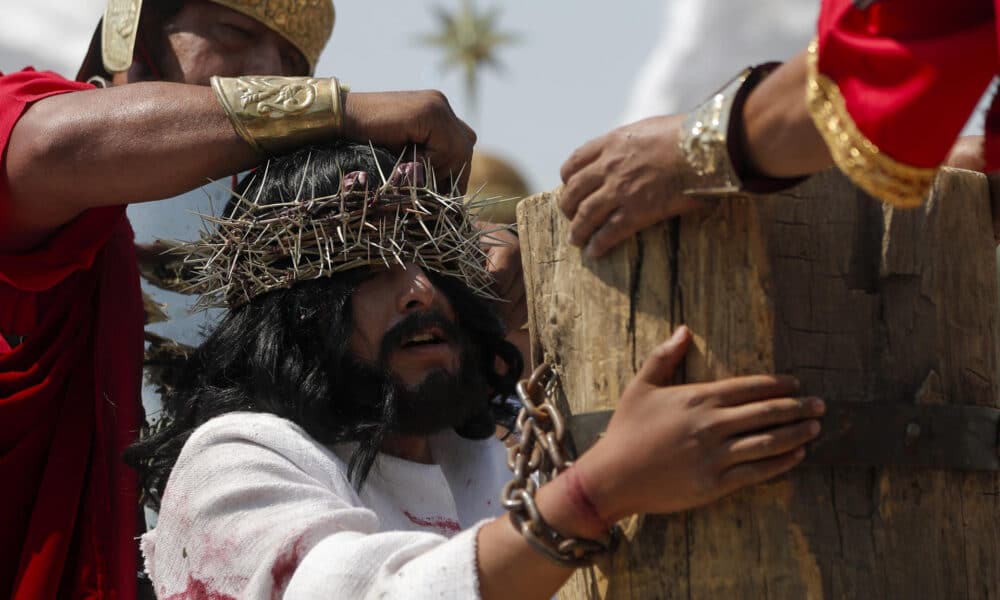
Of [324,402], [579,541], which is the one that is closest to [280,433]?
[324,402]

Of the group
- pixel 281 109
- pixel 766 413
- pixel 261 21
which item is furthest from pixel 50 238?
pixel 766 413

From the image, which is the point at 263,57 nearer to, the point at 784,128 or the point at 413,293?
the point at 413,293

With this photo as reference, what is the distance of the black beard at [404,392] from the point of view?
279 cm

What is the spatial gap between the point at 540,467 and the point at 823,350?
0.49 metres

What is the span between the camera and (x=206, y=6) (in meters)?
4.01

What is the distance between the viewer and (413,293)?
280 cm

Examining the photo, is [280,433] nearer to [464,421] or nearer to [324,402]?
[324,402]

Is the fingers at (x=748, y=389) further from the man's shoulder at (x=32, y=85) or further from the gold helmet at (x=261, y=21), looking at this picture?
the gold helmet at (x=261, y=21)

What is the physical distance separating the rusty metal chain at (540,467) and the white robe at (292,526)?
129 millimetres

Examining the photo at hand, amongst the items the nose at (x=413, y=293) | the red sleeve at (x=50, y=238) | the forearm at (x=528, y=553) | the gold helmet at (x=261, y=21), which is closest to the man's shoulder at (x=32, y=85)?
the red sleeve at (x=50, y=238)

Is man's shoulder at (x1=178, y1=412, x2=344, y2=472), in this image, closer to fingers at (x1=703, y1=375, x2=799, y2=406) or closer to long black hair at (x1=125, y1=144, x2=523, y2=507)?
long black hair at (x1=125, y1=144, x2=523, y2=507)

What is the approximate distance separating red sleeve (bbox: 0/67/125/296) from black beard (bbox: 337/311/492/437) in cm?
75

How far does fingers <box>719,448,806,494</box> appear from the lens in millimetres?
1854

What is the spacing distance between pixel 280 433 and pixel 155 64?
1.92 m
